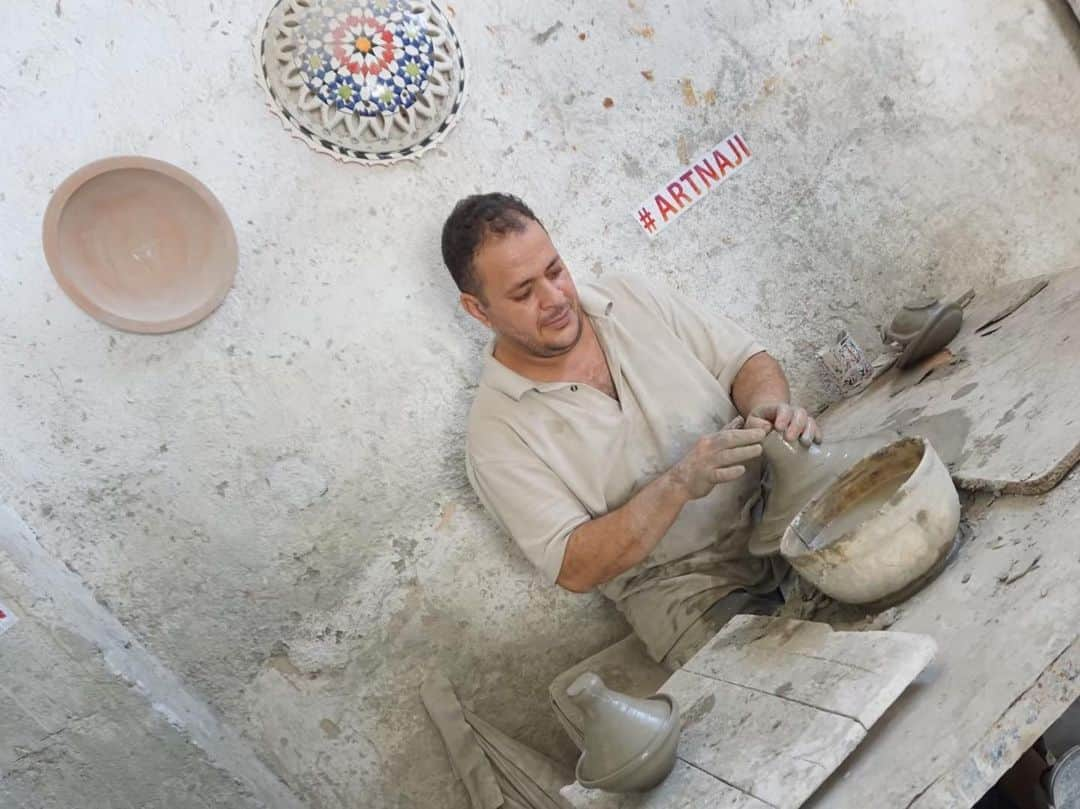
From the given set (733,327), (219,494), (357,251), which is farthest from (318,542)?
(733,327)

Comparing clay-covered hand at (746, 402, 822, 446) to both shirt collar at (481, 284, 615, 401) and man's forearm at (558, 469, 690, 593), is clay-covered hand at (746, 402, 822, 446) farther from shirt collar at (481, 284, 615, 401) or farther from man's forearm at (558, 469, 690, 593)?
shirt collar at (481, 284, 615, 401)

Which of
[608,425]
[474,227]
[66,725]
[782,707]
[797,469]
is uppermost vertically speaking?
[474,227]

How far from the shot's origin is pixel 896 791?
981mm

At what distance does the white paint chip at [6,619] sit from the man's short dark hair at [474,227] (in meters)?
1.36

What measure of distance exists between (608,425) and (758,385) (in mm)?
433

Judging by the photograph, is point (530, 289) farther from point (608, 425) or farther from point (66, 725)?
point (66, 725)

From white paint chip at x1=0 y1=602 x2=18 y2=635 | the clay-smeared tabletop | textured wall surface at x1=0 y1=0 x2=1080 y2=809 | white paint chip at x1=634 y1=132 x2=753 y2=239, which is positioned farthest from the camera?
white paint chip at x1=634 y1=132 x2=753 y2=239

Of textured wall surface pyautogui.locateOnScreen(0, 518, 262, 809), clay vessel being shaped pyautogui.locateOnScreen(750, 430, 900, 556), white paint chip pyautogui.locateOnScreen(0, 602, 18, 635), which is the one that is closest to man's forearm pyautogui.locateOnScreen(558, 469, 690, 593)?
clay vessel being shaped pyautogui.locateOnScreen(750, 430, 900, 556)

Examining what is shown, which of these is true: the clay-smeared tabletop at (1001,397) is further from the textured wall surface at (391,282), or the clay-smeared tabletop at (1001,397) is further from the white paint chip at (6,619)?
the white paint chip at (6,619)

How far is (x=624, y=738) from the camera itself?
1216 millimetres

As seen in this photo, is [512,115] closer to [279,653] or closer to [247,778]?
[279,653]

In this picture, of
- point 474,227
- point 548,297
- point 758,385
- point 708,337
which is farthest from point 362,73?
point 758,385

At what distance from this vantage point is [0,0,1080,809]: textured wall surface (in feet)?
6.21

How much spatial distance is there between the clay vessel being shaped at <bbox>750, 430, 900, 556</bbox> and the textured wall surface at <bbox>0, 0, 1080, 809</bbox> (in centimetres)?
91
